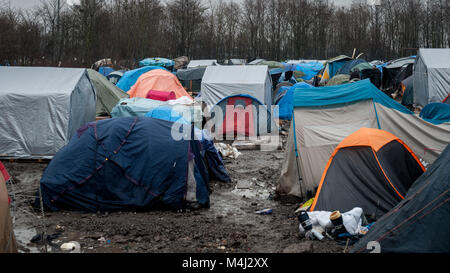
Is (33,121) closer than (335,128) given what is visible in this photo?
No

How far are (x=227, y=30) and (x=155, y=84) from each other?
27937mm

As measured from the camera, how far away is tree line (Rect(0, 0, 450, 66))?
95.8 ft

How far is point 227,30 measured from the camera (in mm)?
44688

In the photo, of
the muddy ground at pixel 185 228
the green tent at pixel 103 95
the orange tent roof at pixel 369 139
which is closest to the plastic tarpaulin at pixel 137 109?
the green tent at pixel 103 95

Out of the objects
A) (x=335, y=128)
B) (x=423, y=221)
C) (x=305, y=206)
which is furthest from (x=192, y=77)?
(x=423, y=221)

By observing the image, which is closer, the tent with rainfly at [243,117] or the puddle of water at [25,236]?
the puddle of water at [25,236]

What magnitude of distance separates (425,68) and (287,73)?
8.98 metres

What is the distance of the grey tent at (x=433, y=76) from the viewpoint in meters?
17.1

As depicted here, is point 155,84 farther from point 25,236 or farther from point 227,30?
point 227,30

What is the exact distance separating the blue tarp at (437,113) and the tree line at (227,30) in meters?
22.4

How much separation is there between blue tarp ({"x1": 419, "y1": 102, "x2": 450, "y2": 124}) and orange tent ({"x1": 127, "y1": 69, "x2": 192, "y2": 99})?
37.0 feet

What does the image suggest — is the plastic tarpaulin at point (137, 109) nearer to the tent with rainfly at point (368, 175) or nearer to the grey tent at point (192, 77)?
the tent with rainfly at point (368, 175)
